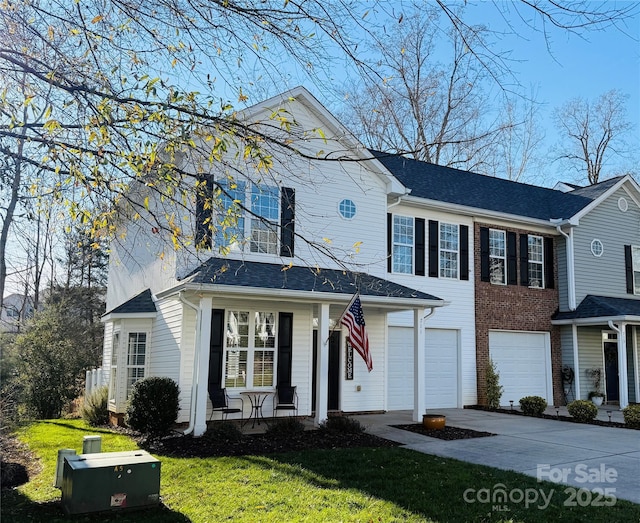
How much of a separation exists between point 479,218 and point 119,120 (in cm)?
1359

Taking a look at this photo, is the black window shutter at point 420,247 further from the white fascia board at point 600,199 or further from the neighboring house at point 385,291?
the white fascia board at point 600,199

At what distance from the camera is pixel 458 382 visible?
1599 cm

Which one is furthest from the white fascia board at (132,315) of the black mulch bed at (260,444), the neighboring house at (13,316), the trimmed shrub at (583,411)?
the trimmed shrub at (583,411)

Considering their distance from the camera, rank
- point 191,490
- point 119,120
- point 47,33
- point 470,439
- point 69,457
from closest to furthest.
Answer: point 119,120 → point 47,33 → point 69,457 → point 191,490 → point 470,439

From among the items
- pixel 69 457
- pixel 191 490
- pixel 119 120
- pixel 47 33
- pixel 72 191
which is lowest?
pixel 191 490

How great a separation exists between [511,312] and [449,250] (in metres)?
2.94

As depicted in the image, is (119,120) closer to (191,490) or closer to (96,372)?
(191,490)

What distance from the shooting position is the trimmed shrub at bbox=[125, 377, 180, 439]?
9.93 m

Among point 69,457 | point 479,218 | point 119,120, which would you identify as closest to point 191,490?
point 69,457

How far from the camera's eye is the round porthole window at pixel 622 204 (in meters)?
19.4

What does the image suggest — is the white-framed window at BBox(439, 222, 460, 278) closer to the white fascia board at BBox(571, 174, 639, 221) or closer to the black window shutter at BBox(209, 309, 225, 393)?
the white fascia board at BBox(571, 174, 639, 221)

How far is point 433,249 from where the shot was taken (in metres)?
16.0

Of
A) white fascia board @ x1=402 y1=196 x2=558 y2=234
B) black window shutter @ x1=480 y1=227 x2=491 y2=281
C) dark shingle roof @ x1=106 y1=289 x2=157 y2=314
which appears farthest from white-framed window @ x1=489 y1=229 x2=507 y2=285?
dark shingle roof @ x1=106 y1=289 x2=157 y2=314

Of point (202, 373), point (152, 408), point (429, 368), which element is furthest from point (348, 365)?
point (152, 408)
